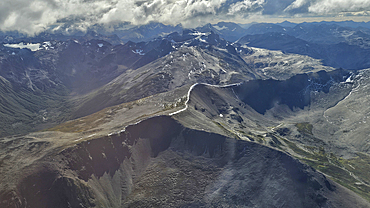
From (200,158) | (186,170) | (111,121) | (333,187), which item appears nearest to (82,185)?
(186,170)

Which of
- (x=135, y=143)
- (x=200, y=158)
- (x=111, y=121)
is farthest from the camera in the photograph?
(x=111, y=121)

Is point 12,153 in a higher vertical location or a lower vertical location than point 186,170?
higher

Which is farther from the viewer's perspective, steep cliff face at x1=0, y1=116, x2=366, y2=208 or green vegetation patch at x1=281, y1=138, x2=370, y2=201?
green vegetation patch at x1=281, y1=138, x2=370, y2=201

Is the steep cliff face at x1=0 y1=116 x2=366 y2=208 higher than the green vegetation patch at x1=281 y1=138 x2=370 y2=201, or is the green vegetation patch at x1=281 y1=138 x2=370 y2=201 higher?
the steep cliff face at x1=0 y1=116 x2=366 y2=208

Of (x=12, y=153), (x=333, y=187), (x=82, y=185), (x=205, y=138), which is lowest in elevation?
(x=333, y=187)

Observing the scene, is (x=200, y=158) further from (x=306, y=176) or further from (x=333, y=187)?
(x=333, y=187)

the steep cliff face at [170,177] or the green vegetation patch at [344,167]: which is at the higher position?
the steep cliff face at [170,177]

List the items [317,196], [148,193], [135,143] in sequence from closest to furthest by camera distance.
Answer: [317,196], [148,193], [135,143]

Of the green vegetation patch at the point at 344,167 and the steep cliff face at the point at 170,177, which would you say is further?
the green vegetation patch at the point at 344,167

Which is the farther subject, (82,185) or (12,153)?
(12,153)
